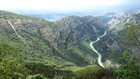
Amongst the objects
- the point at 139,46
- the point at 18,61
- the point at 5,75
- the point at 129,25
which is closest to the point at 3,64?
the point at 5,75

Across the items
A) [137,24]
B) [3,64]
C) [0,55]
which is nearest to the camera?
[3,64]

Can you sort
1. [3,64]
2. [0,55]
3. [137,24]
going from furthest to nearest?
1. [137,24]
2. [0,55]
3. [3,64]

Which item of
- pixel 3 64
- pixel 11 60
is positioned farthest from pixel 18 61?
pixel 3 64

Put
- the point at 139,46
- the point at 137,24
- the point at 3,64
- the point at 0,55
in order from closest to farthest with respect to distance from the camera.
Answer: the point at 3,64 → the point at 0,55 → the point at 139,46 → the point at 137,24

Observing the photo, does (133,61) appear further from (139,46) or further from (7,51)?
(7,51)

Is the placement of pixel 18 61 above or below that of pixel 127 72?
above

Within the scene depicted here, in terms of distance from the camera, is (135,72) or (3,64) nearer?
(3,64)

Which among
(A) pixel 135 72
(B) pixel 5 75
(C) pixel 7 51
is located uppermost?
(C) pixel 7 51

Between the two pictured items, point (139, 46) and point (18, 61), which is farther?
point (139, 46)

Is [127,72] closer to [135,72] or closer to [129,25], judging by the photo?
[135,72]
